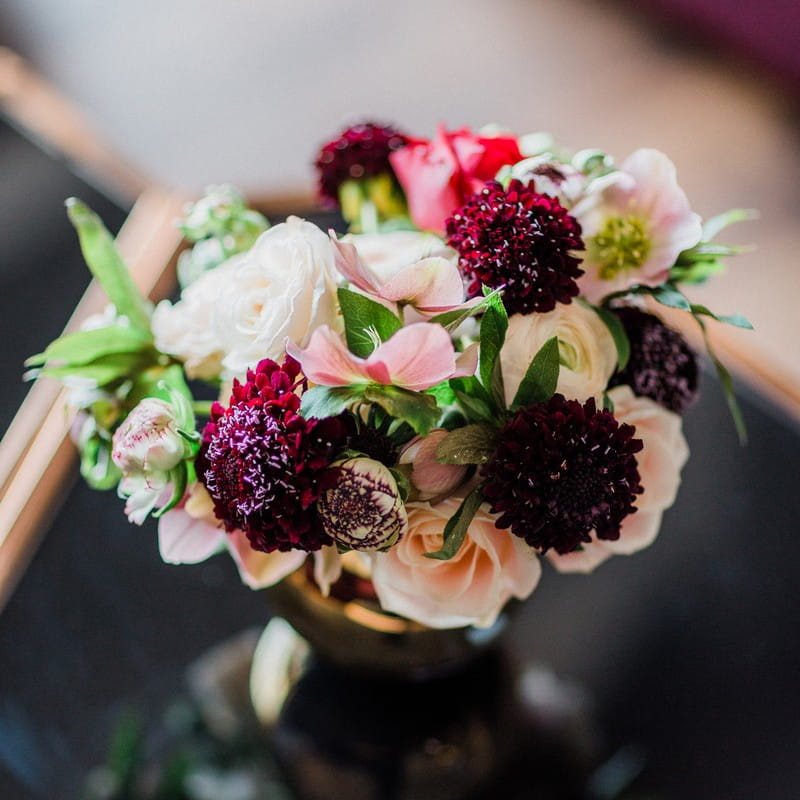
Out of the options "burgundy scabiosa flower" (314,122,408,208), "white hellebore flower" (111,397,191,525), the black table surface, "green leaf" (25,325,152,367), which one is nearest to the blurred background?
the black table surface

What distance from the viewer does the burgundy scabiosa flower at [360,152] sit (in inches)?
26.0

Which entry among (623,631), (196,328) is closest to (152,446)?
(196,328)

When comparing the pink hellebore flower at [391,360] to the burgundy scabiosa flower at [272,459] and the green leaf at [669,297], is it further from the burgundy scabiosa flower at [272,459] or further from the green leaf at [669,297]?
the green leaf at [669,297]

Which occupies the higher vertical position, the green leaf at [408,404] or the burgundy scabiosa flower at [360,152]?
the burgundy scabiosa flower at [360,152]

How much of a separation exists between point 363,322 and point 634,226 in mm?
184

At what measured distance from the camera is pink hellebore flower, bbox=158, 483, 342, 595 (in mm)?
562

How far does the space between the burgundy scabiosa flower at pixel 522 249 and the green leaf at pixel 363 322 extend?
6 centimetres

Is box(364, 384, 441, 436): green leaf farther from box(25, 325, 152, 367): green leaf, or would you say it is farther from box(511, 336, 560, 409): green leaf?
box(25, 325, 152, 367): green leaf

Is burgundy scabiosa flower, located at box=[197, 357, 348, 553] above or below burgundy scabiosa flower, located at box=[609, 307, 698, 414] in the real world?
below

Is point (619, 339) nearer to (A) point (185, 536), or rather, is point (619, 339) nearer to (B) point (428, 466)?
(B) point (428, 466)

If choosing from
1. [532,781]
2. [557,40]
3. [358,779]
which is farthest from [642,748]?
[557,40]

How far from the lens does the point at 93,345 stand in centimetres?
59

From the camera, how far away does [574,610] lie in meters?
0.83

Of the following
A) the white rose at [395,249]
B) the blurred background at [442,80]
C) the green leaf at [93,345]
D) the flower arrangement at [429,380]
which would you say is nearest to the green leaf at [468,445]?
the flower arrangement at [429,380]
